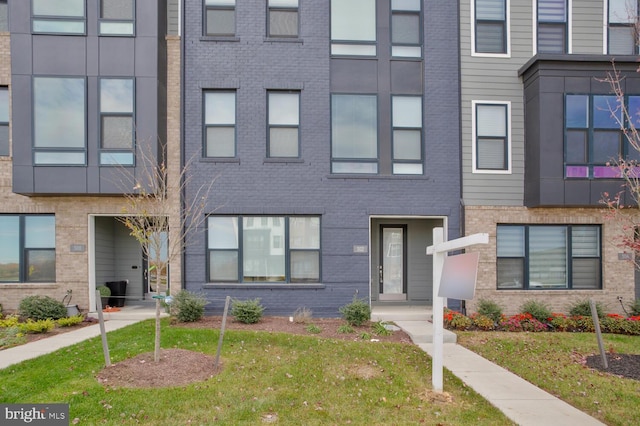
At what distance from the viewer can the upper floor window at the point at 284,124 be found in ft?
39.8

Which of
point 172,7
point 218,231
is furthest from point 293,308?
point 172,7

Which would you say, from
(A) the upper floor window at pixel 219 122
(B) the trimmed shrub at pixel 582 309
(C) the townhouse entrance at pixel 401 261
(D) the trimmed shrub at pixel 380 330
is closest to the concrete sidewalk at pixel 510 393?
(D) the trimmed shrub at pixel 380 330

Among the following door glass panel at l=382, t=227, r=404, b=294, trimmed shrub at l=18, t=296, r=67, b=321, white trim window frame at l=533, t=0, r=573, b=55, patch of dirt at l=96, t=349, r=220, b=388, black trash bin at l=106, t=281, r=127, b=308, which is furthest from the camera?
door glass panel at l=382, t=227, r=404, b=294

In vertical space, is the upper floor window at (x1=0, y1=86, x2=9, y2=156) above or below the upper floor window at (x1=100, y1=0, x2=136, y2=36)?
below

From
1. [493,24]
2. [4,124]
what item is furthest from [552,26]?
[4,124]

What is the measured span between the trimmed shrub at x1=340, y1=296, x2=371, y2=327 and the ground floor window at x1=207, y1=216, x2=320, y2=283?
141cm

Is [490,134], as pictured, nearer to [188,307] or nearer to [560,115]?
[560,115]

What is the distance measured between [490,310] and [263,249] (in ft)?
19.3

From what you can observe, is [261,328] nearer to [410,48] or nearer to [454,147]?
[454,147]

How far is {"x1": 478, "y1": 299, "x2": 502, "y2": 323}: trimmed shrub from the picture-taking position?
11250mm

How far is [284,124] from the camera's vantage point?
39.8 ft

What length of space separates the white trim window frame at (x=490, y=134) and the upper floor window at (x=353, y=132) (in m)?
2.57

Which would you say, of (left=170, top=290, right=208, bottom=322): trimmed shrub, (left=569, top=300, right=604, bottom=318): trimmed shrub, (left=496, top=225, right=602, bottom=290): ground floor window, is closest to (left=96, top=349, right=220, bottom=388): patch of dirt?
(left=170, top=290, right=208, bottom=322): trimmed shrub

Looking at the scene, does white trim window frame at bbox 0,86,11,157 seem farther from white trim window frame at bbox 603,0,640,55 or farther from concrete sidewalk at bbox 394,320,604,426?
white trim window frame at bbox 603,0,640,55
